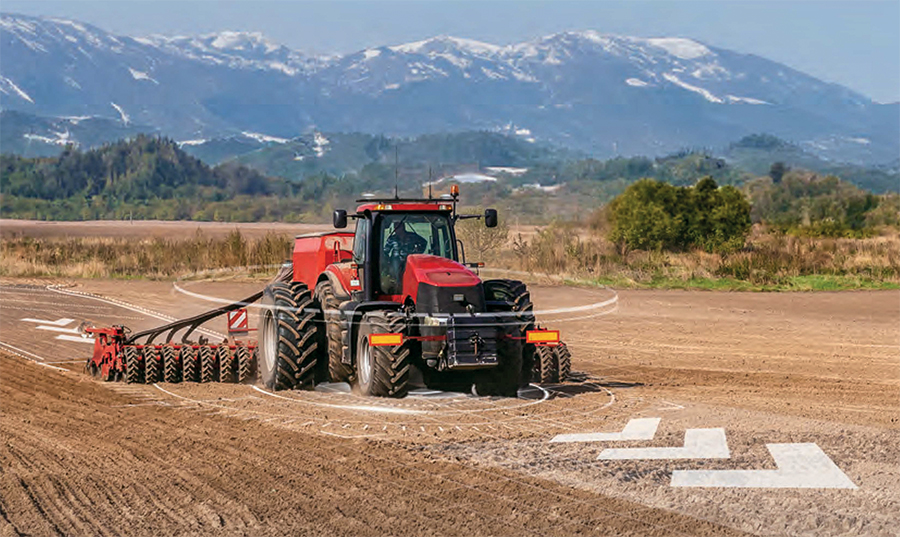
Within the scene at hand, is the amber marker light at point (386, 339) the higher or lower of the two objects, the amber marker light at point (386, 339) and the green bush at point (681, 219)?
the lower

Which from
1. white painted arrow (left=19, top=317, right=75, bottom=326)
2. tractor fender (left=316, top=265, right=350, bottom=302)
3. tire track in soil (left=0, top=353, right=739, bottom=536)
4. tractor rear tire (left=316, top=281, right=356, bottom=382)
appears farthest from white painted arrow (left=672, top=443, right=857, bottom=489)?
white painted arrow (left=19, top=317, right=75, bottom=326)

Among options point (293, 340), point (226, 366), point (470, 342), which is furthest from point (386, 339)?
point (226, 366)

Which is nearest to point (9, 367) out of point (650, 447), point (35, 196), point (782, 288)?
point (650, 447)

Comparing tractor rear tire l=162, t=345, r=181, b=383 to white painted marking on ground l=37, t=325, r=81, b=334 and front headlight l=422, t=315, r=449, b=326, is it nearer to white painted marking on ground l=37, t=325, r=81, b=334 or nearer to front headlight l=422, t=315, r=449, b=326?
front headlight l=422, t=315, r=449, b=326

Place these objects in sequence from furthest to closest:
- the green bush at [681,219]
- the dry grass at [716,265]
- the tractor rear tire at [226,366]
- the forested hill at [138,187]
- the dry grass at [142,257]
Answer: the forested hill at [138,187]
the green bush at [681,219]
the dry grass at [716,265]
the dry grass at [142,257]
the tractor rear tire at [226,366]

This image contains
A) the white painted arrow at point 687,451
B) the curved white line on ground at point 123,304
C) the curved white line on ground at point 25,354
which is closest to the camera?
the white painted arrow at point 687,451

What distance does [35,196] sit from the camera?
4636 inches

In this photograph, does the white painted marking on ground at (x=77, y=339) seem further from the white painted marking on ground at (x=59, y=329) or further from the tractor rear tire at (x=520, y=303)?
the tractor rear tire at (x=520, y=303)

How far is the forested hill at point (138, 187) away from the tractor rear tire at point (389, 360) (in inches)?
3357

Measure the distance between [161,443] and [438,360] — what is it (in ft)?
11.2

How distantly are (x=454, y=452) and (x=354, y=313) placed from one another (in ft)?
11.6

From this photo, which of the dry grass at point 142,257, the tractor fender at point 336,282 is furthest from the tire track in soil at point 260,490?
the dry grass at point 142,257

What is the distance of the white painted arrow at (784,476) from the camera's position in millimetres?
11383

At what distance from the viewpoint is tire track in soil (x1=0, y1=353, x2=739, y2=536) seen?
399 inches
